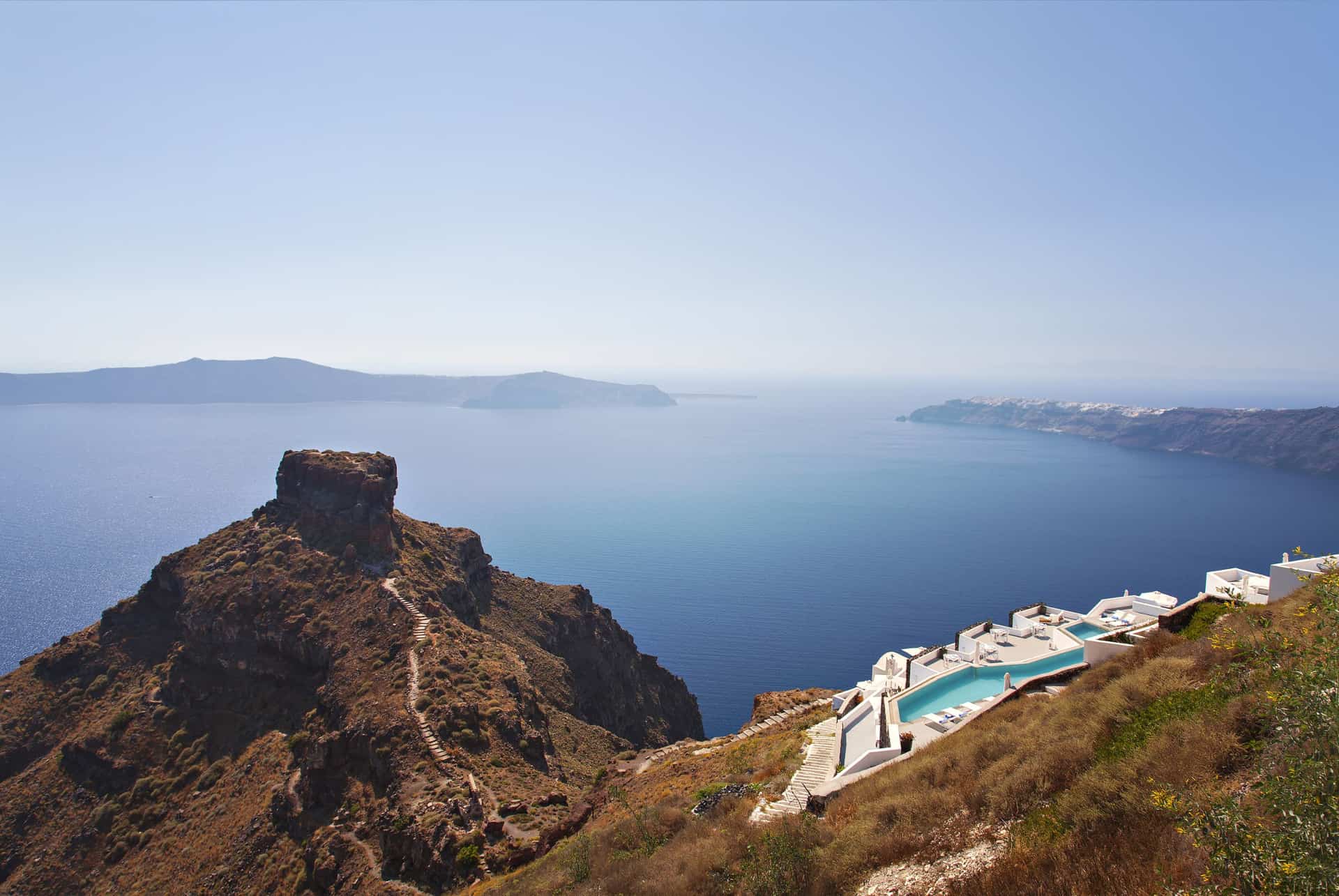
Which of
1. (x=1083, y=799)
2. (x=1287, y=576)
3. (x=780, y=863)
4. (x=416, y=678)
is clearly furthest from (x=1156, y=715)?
(x=416, y=678)

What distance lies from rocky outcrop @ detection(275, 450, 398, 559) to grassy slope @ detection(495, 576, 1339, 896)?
24.1m

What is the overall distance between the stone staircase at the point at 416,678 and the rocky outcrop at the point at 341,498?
4.07 m

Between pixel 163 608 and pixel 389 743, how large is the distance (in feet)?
70.1

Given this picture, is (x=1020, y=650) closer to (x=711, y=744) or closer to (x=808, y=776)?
(x=711, y=744)

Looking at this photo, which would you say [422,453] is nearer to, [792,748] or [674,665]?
[674,665]

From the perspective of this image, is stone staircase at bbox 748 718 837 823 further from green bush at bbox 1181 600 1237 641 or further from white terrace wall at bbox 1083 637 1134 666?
green bush at bbox 1181 600 1237 641

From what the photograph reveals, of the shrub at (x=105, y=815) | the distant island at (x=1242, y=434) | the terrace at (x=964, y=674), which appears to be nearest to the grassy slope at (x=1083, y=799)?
the terrace at (x=964, y=674)

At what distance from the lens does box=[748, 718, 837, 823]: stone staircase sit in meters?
13.6

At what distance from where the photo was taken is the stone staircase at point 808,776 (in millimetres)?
13609

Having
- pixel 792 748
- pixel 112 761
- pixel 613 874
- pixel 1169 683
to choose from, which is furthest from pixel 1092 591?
pixel 112 761

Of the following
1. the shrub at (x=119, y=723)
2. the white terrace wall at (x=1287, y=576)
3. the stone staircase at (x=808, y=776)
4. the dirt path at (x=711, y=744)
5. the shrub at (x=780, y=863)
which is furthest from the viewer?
the shrub at (x=119, y=723)

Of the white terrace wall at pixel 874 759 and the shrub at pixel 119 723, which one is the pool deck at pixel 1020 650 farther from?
the shrub at pixel 119 723

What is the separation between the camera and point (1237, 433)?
155 metres

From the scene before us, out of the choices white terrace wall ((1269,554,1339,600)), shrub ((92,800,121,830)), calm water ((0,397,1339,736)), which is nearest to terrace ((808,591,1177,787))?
white terrace wall ((1269,554,1339,600))
